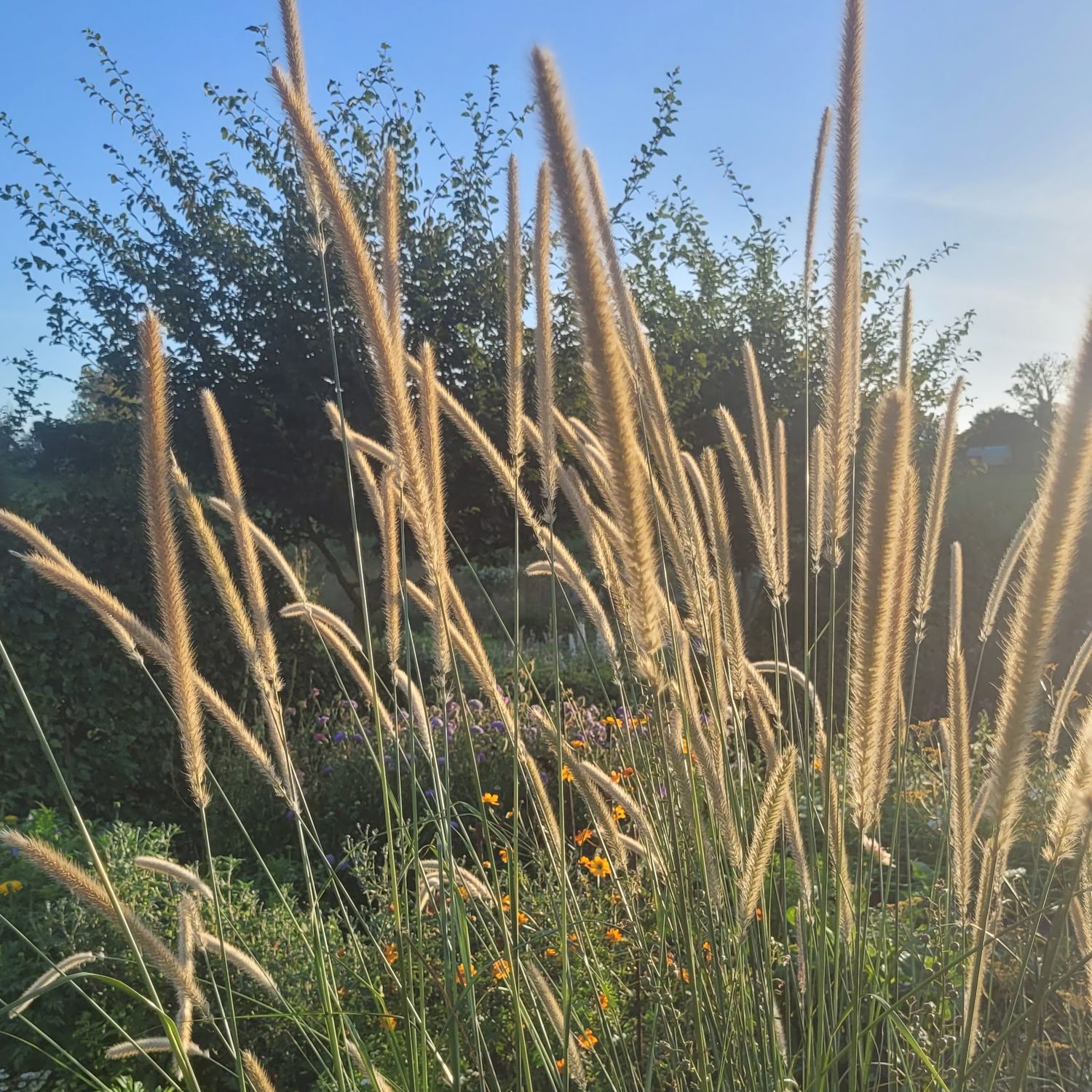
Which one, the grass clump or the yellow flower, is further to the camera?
the yellow flower

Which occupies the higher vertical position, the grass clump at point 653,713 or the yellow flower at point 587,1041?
the grass clump at point 653,713

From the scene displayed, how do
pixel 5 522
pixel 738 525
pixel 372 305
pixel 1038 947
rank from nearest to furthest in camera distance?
1. pixel 372 305
2. pixel 5 522
3. pixel 1038 947
4. pixel 738 525

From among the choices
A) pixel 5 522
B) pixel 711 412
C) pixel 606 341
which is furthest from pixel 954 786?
pixel 711 412

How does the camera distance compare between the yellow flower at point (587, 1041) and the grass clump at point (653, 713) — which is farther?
the yellow flower at point (587, 1041)

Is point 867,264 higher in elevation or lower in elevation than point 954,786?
higher

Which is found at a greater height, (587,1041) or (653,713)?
(653,713)

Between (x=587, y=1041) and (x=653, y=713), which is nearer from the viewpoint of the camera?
(x=653, y=713)

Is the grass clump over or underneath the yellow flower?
over

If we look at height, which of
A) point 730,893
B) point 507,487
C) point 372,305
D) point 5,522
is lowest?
point 730,893

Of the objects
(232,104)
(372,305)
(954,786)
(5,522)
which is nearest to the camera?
(372,305)

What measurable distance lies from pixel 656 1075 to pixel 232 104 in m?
7.26

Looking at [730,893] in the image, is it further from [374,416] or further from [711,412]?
[711,412]

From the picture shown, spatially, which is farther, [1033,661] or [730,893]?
[730,893]

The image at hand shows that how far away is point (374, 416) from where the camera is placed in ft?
23.6
